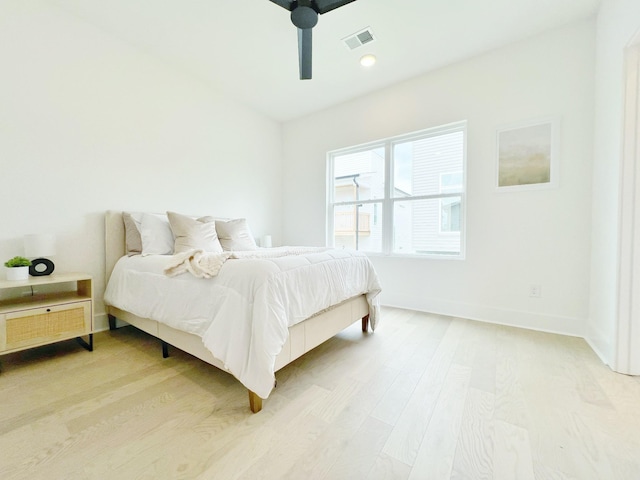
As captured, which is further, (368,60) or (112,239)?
(368,60)

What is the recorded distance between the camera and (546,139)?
2.33 m

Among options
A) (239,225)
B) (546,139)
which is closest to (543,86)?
(546,139)

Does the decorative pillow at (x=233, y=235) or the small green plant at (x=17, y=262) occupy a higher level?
the decorative pillow at (x=233, y=235)

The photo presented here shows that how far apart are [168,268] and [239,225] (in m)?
1.20

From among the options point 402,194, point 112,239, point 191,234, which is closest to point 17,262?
point 112,239

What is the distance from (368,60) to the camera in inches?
105

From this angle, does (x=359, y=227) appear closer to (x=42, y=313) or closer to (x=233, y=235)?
(x=233, y=235)

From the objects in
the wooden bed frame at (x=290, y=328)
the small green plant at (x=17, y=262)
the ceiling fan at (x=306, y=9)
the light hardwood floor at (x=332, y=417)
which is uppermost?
the ceiling fan at (x=306, y=9)

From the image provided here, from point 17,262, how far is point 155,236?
2.77 ft

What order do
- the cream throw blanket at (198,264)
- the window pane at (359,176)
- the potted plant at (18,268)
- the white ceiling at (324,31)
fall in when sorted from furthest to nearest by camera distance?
the window pane at (359,176)
the white ceiling at (324,31)
the potted plant at (18,268)
the cream throw blanket at (198,264)

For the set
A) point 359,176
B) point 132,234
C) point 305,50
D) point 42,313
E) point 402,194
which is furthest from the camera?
point 359,176

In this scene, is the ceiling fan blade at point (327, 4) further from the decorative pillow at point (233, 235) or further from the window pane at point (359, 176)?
the decorative pillow at point (233, 235)

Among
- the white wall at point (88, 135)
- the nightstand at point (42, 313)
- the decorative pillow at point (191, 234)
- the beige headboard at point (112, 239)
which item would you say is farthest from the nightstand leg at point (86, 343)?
the decorative pillow at point (191, 234)

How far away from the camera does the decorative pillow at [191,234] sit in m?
2.27
